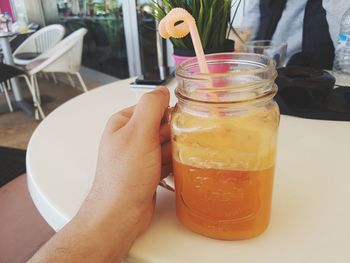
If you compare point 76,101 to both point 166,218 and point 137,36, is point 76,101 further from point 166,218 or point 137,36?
point 137,36

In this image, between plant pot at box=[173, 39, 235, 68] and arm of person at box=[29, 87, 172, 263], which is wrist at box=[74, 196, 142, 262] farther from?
plant pot at box=[173, 39, 235, 68]

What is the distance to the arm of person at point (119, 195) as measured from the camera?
36 centimetres

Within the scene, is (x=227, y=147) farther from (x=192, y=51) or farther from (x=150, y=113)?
(x=192, y=51)

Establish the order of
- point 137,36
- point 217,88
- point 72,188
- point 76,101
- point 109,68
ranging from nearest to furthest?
point 217,88 → point 72,188 → point 76,101 → point 137,36 → point 109,68

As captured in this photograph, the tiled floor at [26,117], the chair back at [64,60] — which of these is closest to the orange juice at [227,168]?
the tiled floor at [26,117]

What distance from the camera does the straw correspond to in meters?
0.39

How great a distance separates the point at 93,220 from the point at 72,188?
14 cm

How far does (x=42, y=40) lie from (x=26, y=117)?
1035 millimetres

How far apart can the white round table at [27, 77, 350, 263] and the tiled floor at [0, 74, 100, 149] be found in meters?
1.93

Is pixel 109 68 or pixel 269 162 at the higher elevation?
pixel 269 162

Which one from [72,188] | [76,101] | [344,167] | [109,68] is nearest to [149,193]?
[72,188]

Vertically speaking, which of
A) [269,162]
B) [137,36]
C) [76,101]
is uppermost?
[269,162]

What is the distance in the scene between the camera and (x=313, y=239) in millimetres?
383

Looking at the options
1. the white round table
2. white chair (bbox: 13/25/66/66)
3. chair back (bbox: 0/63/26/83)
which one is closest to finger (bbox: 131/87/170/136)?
the white round table
